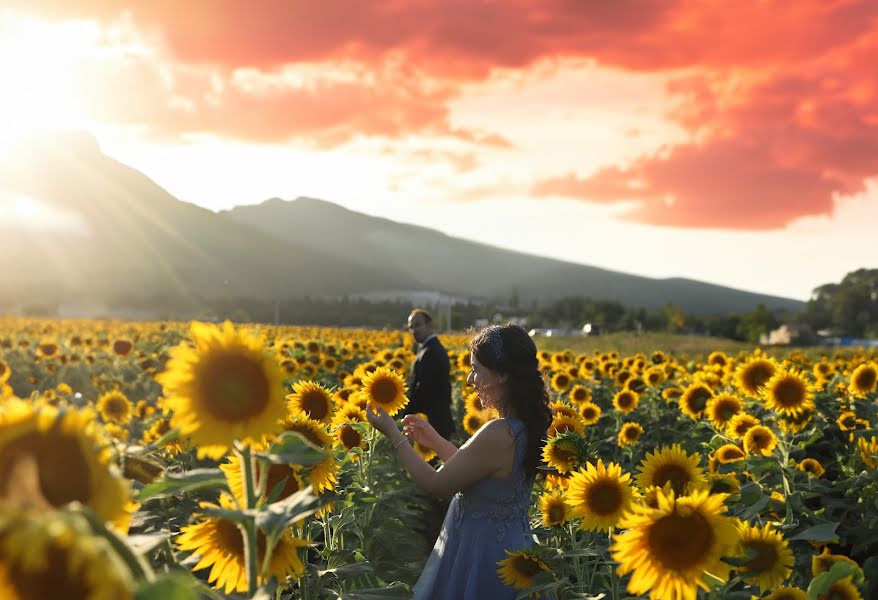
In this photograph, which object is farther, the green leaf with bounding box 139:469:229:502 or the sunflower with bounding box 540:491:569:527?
the sunflower with bounding box 540:491:569:527

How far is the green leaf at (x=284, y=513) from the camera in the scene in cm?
141

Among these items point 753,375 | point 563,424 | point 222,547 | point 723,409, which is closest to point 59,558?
point 222,547

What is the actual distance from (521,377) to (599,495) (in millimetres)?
1536

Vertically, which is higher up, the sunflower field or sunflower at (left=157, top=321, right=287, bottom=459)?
sunflower at (left=157, top=321, right=287, bottom=459)

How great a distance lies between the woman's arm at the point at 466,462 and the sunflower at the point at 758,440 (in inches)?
85.4

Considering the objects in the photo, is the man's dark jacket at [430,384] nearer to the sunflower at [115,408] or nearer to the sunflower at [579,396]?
the sunflower at [579,396]

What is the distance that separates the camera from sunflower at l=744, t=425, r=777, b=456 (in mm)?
5496

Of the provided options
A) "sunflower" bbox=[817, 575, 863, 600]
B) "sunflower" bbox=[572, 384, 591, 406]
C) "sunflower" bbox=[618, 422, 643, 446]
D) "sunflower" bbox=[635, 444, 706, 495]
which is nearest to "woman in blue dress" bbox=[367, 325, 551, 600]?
"sunflower" bbox=[635, 444, 706, 495]

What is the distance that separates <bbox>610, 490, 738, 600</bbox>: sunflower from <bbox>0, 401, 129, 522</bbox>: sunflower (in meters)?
1.12

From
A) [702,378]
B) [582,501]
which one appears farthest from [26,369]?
[582,501]

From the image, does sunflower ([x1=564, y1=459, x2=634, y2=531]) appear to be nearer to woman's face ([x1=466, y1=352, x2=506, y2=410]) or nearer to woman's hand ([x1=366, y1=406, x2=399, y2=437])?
woman's hand ([x1=366, y1=406, x2=399, y2=437])

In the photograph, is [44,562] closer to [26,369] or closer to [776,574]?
[776,574]

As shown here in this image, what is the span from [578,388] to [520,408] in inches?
217

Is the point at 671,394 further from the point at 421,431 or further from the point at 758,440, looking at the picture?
the point at 421,431
